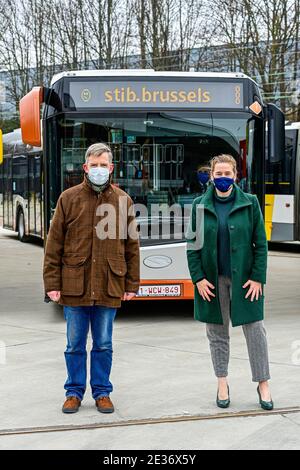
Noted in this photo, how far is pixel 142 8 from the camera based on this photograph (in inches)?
1410

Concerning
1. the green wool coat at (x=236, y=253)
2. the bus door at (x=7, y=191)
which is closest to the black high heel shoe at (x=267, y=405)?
the green wool coat at (x=236, y=253)

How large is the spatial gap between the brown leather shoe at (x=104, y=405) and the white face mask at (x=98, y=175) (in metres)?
1.57

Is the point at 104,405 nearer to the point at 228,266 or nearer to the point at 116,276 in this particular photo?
the point at 116,276

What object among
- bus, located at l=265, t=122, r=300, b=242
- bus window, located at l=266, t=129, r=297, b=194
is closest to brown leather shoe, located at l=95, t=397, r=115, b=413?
bus, located at l=265, t=122, r=300, b=242

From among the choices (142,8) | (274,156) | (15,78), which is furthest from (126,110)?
(15,78)

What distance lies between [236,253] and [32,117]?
180 inches

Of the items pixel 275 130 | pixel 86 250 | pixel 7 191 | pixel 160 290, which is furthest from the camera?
pixel 7 191

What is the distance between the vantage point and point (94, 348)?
19.3 feet

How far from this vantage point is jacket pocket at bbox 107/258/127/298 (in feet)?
18.8

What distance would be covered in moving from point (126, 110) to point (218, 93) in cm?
115

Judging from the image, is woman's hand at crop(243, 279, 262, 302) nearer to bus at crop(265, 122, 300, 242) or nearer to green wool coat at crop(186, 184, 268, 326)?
green wool coat at crop(186, 184, 268, 326)

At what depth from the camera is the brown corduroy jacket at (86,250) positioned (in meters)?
5.71

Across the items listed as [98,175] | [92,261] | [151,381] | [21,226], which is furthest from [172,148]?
Answer: [21,226]

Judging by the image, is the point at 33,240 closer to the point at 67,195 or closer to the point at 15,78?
the point at 67,195
